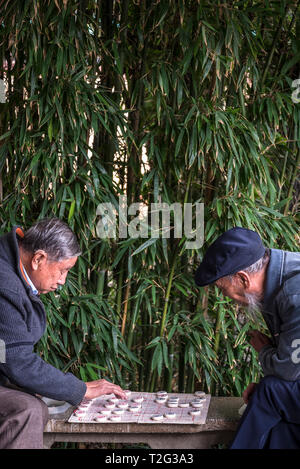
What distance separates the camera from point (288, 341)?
217cm

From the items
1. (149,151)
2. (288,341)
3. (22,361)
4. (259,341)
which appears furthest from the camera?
(149,151)

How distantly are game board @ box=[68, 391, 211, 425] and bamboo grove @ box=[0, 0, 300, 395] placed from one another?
0.39m

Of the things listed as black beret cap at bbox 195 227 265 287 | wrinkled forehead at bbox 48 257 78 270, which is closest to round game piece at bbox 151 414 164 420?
black beret cap at bbox 195 227 265 287

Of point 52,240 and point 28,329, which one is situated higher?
point 52,240

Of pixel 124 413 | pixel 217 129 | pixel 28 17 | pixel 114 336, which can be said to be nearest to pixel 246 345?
pixel 114 336

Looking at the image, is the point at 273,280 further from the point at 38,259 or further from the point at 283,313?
the point at 38,259

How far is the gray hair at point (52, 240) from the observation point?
233cm

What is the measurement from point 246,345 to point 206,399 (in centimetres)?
63

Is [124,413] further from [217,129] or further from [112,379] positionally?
[217,129]

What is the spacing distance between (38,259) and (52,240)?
0.11m

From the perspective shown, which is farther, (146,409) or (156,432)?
(146,409)

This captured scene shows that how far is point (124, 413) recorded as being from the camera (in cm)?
251

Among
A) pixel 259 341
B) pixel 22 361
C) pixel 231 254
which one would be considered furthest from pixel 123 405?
pixel 231 254
